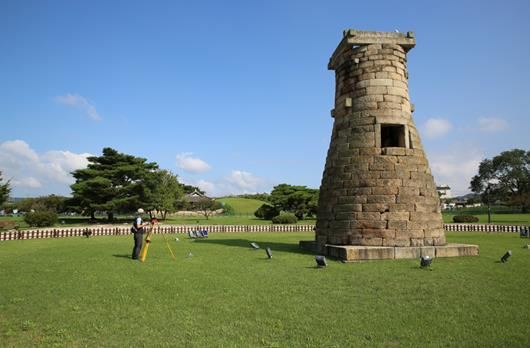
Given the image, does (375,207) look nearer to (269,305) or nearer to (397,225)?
(397,225)

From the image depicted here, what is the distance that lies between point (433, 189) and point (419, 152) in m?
1.43

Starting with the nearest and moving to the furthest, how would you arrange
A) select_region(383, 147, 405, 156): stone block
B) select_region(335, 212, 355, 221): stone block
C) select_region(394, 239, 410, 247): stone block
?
select_region(394, 239, 410, 247): stone block, select_region(335, 212, 355, 221): stone block, select_region(383, 147, 405, 156): stone block

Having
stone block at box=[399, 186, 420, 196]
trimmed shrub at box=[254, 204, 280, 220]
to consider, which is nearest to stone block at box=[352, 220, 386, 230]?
stone block at box=[399, 186, 420, 196]

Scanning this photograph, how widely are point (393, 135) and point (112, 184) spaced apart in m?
35.7

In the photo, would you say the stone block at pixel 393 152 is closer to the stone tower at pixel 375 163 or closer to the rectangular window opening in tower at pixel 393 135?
the stone tower at pixel 375 163

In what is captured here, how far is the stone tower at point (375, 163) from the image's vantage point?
11.6 m

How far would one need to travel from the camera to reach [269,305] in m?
6.09

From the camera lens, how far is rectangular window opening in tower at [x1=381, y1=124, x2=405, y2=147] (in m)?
12.8

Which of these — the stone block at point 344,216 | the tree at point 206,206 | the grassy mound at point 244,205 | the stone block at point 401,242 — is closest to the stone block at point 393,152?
the stone block at point 344,216

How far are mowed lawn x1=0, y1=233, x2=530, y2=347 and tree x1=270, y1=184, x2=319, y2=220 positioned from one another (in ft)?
118

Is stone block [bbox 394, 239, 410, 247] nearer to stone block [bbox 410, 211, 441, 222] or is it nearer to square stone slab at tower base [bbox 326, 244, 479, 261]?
square stone slab at tower base [bbox 326, 244, 479, 261]

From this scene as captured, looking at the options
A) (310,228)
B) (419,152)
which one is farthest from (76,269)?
(310,228)

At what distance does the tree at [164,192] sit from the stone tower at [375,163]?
3324 centimetres

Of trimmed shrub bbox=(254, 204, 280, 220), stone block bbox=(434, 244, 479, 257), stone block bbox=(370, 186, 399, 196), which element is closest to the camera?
stone block bbox=(434, 244, 479, 257)
